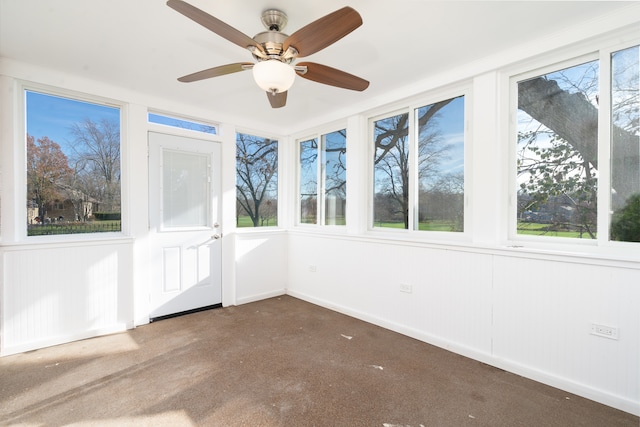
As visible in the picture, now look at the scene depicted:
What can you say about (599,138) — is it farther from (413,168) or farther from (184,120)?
(184,120)

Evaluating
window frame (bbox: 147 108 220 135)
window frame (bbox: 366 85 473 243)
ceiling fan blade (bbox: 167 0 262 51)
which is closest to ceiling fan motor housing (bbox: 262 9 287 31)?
ceiling fan blade (bbox: 167 0 262 51)

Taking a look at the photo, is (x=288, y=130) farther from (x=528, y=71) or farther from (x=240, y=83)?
(x=528, y=71)

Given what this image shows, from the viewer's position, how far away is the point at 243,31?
2105 mm

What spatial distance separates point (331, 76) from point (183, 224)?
2598mm

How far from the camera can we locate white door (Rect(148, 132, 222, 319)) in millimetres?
3432

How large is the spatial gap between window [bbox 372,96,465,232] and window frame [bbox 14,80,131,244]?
9.17ft

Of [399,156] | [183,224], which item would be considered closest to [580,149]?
[399,156]

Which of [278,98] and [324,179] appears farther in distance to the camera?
[324,179]

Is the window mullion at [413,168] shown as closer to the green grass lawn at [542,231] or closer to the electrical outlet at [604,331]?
the green grass lawn at [542,231]

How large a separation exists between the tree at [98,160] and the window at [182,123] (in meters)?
0.40

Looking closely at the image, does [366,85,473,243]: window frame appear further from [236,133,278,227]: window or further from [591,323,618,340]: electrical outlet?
[236,133,278,227]: window

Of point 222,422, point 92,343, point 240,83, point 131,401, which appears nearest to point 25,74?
point 240,83

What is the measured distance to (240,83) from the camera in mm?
2984

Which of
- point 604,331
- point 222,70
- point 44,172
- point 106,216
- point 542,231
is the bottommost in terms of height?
point 604,331
